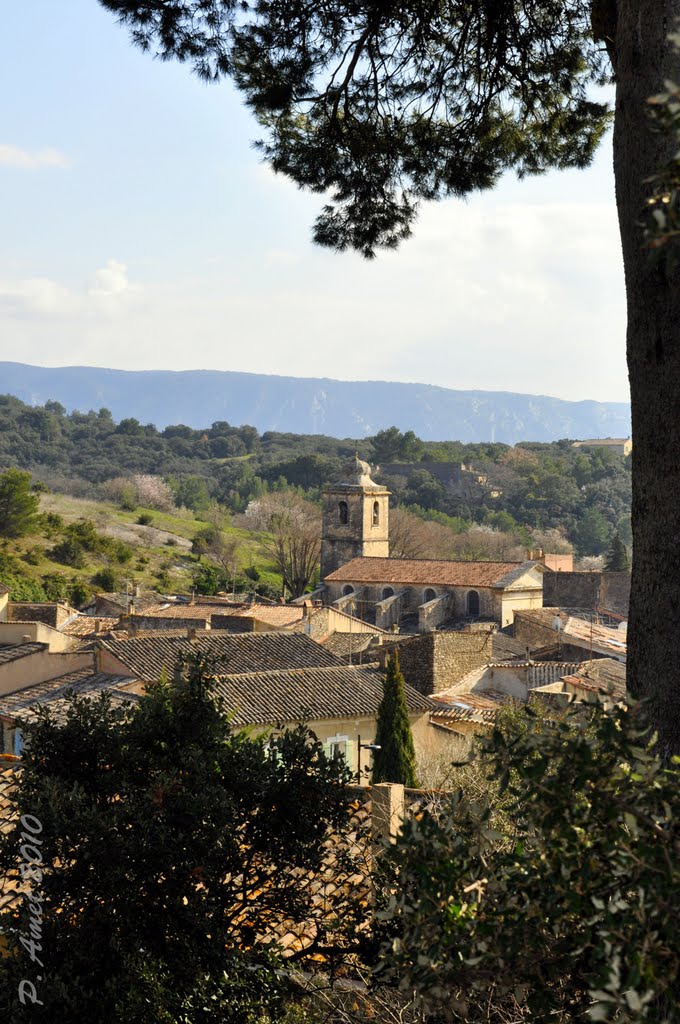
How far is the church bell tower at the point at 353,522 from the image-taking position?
5275 cm

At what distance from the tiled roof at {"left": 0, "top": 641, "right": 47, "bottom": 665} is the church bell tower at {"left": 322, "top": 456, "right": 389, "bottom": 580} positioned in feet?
108

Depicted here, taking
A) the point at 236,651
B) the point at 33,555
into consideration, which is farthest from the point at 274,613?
the point at 33,555

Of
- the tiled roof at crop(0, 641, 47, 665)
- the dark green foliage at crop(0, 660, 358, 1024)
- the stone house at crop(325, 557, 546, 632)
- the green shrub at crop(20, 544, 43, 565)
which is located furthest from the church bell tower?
the dark green foliage at crop(0, 660, 358, 1024)

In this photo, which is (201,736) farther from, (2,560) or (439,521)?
(439,521)

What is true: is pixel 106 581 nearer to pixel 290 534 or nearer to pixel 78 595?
pixel 78 595

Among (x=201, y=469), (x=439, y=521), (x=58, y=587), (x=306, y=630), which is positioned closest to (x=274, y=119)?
(x=306, y=630)

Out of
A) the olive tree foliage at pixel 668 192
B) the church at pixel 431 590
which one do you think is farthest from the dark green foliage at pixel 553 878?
the church at pixel 431 590

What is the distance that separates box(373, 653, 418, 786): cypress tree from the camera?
15625mm

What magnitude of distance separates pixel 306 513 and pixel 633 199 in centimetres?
6435

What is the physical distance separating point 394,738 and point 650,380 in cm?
1368

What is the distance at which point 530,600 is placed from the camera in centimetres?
4294

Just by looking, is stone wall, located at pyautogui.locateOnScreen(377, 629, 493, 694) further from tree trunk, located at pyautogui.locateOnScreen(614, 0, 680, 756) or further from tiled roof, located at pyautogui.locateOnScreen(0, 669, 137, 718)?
tree trunk, located at pyautogui.locateOnScreen(614, 0, 680, 756)

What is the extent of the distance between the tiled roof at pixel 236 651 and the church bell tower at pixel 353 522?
30.2 meters

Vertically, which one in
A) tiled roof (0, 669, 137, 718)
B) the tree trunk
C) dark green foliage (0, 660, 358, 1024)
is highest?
the tree trunk
